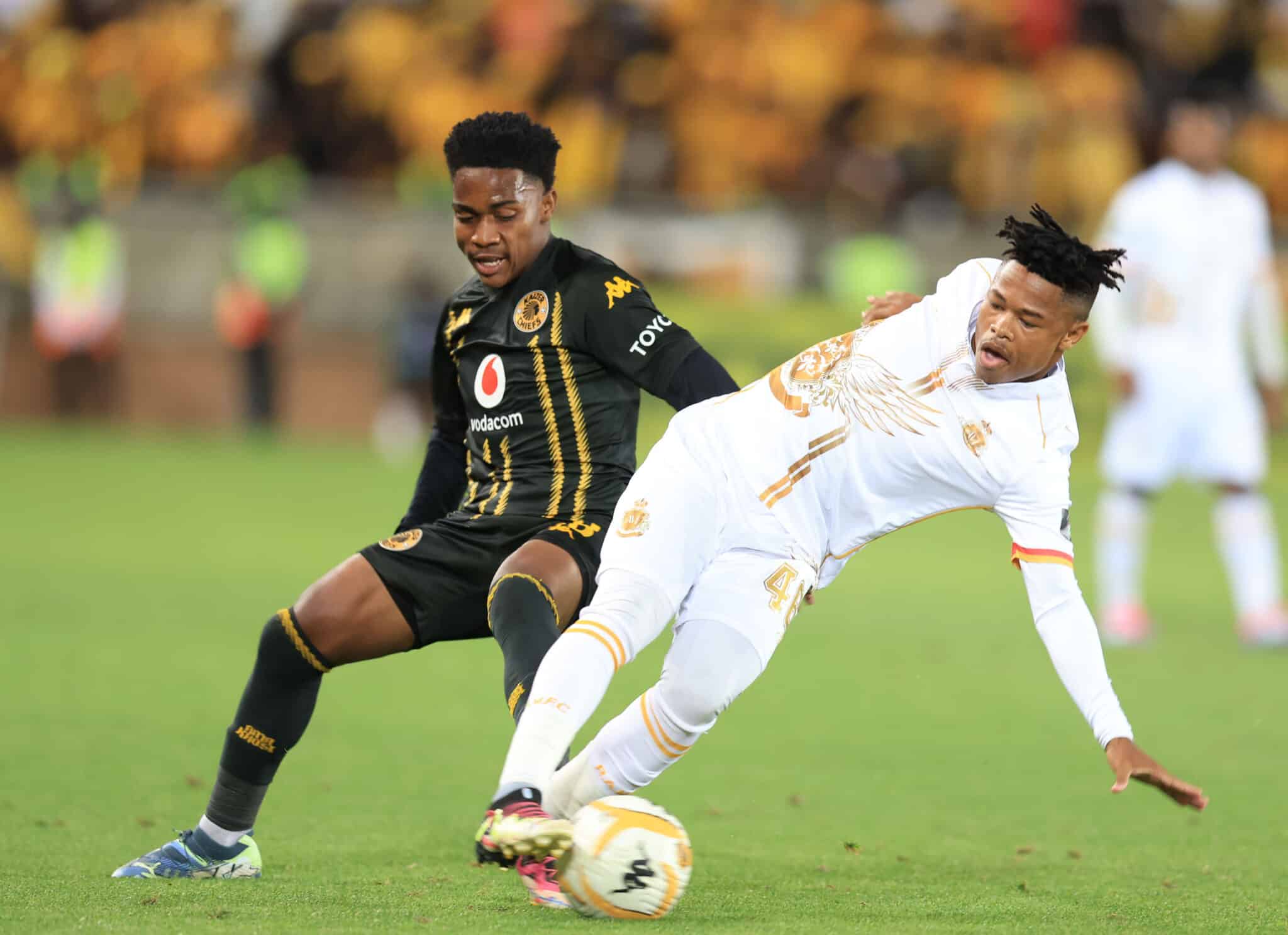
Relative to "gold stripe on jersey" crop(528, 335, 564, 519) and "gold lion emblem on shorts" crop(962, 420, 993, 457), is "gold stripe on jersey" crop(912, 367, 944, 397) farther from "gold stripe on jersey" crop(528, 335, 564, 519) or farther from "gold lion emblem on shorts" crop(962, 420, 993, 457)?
"gold stripe on jersey" crop(528, 335, 564, 519)

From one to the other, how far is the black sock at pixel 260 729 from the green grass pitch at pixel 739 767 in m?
0.22

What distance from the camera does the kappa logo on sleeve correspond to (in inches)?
179

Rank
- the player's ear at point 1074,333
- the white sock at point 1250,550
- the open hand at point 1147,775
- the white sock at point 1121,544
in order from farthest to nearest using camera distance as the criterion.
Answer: the white sock at point 1121,544, the white sock at point 1250,550, the player's ear at point 1074,333, the open hand at point 1147,775

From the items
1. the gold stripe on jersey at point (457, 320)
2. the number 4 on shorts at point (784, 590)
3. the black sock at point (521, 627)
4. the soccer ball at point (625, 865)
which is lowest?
the soccer ball at point (625, 865)

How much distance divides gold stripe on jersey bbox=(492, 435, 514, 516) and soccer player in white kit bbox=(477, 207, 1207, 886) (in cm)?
46

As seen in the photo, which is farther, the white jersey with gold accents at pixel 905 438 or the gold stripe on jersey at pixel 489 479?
the gold stripe on jersey at pixel 489 479

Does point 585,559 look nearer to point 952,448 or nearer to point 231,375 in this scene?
point 952,448

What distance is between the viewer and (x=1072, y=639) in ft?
13.1

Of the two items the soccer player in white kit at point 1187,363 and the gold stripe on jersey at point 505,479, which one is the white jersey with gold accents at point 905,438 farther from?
the soccer player in white kit at point 1187,363

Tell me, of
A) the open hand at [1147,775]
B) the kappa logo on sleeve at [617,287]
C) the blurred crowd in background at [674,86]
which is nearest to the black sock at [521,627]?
the kappa logo on sleeve at [617,287]

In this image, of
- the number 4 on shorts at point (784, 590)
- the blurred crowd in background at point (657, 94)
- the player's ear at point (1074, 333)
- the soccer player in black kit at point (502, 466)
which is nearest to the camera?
the player's ear at point (1074, 333)

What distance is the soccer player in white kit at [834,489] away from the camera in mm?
3982

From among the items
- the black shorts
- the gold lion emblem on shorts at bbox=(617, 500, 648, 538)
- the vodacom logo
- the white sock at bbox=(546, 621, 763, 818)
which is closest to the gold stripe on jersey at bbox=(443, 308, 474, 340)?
the vodacom logo

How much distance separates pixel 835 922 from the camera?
13.2ft
